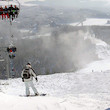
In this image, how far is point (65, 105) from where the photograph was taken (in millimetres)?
8219

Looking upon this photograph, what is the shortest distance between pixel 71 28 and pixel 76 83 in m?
157

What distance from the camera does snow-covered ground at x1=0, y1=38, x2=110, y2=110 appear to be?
24.7 ft

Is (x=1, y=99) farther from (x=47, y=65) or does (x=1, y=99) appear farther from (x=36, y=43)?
(x=36, y=43)

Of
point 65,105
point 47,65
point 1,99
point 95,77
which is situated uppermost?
point 1,99

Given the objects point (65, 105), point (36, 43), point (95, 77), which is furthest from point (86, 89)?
point (36, 43)

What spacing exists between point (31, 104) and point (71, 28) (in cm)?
16639

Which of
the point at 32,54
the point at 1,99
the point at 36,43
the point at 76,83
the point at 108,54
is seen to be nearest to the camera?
the point at 1,99

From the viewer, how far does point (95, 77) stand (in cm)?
1838

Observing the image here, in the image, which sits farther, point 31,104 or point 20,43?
point 20,43

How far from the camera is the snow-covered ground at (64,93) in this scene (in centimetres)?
754

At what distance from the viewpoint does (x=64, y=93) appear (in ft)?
45.3

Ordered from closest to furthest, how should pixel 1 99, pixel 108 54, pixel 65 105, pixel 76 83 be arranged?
pixel 1 99 < pixel 65 105 < pixel 76 83 < pixel 108 54

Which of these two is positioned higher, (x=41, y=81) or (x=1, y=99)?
(x=1, y=99)

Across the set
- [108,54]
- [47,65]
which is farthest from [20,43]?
[108,54]
